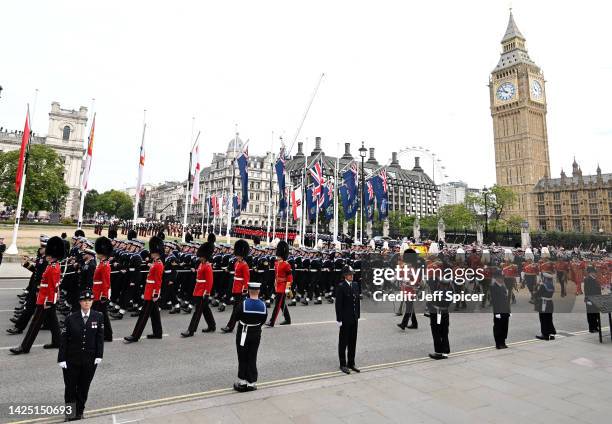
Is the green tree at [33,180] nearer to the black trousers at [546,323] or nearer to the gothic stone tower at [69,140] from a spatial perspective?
the gothic stone tower at [69,140]

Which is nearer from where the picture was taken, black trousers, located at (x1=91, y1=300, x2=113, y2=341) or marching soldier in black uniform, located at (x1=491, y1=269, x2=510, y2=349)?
black trousers, located at (x1=91, y1=300, x2=113, y2=341)

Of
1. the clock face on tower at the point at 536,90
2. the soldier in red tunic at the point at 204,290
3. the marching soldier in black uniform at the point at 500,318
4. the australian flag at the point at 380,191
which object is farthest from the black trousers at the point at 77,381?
the clock face on tower at the point at 536,90

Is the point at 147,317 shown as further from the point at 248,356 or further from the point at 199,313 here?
the point at 248,356

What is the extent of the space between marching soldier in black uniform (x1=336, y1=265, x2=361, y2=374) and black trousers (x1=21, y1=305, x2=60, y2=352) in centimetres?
584

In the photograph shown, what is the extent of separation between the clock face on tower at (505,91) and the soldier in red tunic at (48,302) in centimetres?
12839

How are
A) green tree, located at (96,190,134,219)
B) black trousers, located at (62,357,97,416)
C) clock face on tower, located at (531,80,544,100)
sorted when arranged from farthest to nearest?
green tree, located at (96,190,134,219)
clock face on tower, located at (531,80,544,100)
black trousers, located at (62,357,97,416)

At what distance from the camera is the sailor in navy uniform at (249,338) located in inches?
226

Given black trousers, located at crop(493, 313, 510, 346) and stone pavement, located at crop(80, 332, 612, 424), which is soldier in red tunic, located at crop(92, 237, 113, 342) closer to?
stone pavement, located at crop(80, 332, 612, 424)

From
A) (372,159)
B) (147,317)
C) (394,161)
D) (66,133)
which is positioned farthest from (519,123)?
(147,317)

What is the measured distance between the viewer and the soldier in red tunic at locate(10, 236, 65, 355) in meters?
7.19

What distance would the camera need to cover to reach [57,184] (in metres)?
49.8

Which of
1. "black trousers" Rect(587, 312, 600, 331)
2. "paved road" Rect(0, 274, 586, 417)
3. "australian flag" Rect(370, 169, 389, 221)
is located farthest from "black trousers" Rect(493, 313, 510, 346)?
"australian flag" Rect(370, 169, 389, 221)

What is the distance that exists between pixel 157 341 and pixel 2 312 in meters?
5.69

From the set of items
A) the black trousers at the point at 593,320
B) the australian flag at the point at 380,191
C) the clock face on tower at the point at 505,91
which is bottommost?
the black trousers at the point at 593,320
